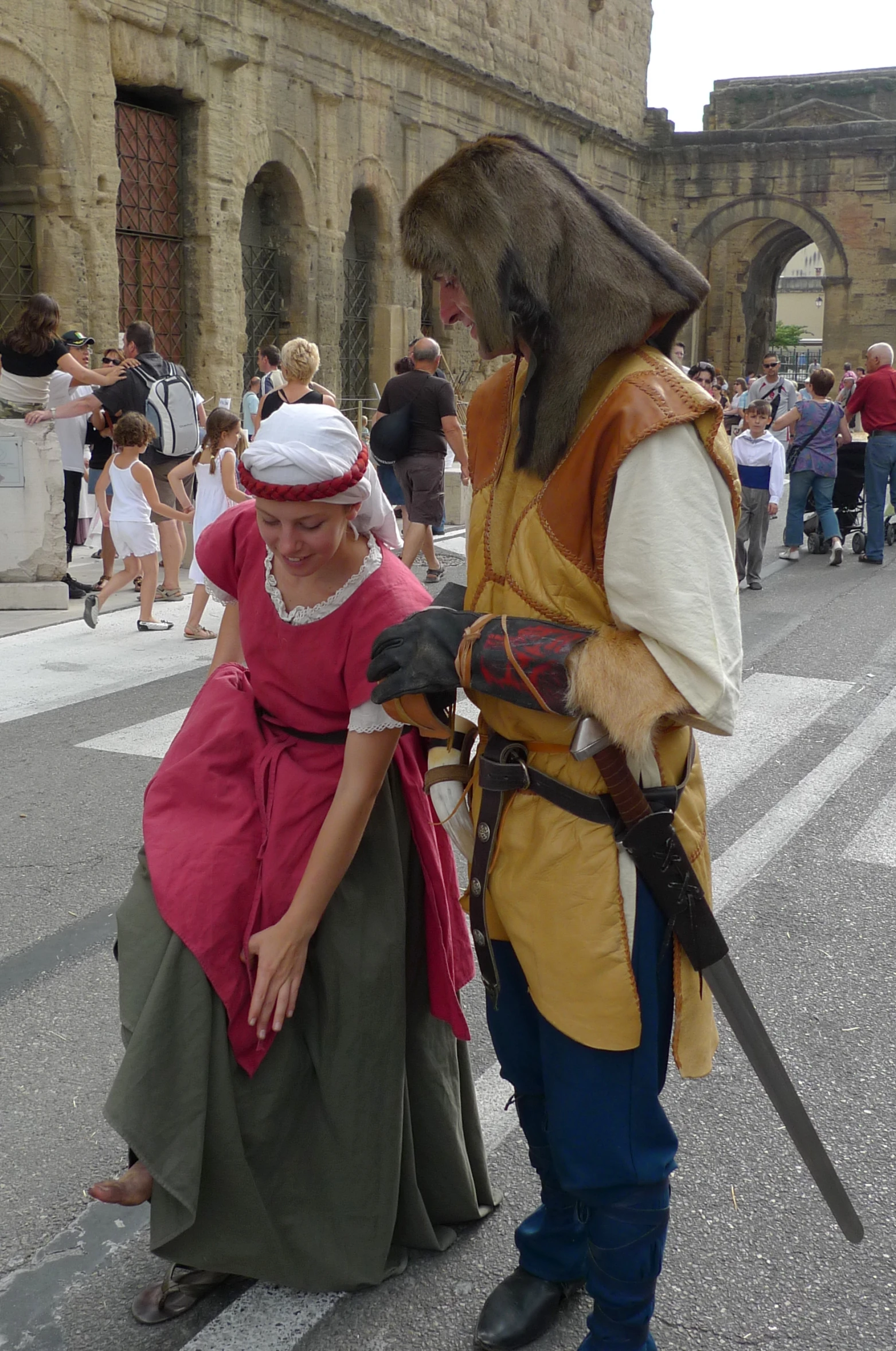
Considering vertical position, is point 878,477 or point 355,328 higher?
point 355,328

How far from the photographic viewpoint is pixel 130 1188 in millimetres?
2262

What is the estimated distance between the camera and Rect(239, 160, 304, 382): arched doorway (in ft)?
67.4

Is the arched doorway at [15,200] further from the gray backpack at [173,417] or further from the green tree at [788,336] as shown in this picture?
the green tree at [788,336]

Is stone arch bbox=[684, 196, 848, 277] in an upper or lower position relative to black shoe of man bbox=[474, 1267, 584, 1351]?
upper

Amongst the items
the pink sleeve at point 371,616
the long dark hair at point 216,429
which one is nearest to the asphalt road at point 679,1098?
the pink sleeve at point 371,616

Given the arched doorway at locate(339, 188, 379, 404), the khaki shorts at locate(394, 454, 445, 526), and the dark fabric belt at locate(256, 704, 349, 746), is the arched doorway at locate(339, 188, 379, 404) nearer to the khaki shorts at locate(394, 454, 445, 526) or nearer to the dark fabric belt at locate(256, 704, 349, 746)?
the khaki shorts at locate(394, 454, 445, 526)

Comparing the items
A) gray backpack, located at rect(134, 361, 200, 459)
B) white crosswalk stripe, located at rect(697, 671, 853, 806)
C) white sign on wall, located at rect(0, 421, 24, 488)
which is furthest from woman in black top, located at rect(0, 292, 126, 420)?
white crosswalk stripe, located at rect(697, 671, 853, 806)

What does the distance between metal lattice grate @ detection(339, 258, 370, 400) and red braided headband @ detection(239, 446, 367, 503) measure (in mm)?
20914

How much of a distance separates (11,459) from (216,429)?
1.75m

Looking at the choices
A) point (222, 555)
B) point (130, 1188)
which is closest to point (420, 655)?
point (222, 555)

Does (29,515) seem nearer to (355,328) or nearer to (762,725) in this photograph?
(762,725)

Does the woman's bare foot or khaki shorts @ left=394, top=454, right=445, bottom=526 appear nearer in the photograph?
the woman's bare foot

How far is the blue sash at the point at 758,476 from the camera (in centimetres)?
1080

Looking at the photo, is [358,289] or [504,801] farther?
[358,289]
